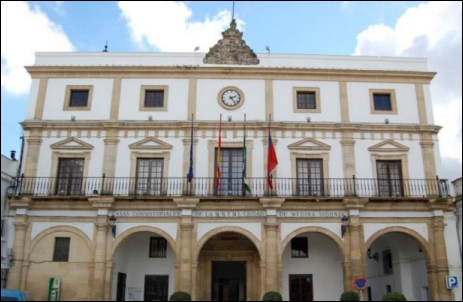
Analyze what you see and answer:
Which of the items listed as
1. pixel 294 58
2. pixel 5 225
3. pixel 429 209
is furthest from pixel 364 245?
pixel 5 225

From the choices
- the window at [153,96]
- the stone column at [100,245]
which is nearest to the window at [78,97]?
the window at [153,96]

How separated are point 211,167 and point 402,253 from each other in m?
8.65

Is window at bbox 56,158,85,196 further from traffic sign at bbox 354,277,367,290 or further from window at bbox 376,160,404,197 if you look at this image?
window at bbox 376,160,404,197

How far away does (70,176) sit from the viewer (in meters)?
19.4

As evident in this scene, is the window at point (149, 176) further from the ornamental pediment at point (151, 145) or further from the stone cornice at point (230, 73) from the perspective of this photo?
the stone cornice at point (230, 73)

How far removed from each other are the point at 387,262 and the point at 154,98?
12274 millimetres

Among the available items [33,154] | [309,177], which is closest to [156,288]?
[33,154]

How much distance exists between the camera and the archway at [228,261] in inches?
764

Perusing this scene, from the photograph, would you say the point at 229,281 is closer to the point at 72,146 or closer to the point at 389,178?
the point at 389,178

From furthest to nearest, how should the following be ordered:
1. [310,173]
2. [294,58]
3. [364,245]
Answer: [294,58] → [310,173] → [364,245]

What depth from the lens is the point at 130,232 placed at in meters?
18.3

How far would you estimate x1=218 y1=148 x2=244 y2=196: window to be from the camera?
62.3 ft

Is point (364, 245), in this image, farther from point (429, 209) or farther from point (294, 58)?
point (294, 58)

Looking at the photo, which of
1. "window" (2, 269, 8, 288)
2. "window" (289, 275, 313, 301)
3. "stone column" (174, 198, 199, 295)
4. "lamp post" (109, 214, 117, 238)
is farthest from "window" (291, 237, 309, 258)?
"window" (2, 269, 8, 288)
